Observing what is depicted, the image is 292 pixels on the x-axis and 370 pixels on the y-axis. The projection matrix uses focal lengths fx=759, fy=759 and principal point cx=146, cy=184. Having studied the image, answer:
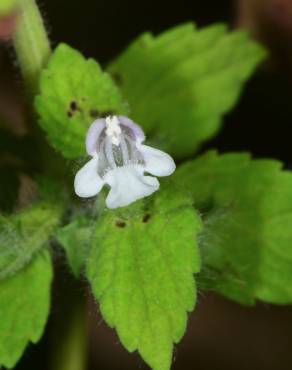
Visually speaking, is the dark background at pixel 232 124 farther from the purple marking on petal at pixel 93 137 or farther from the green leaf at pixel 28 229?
the purple marking on petal at pixel 93 137

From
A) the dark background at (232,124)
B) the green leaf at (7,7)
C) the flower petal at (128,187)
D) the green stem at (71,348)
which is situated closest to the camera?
the green leaf at (7,7)

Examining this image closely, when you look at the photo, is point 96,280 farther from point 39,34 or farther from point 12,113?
point 12,113

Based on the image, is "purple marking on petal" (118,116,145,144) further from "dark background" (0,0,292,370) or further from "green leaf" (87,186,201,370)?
"dark background" (0,0,292,370)

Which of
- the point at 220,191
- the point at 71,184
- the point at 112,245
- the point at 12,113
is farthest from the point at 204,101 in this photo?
the point at 12,113

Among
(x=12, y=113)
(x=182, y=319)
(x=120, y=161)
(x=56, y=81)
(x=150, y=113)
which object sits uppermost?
(x=12, y=113)

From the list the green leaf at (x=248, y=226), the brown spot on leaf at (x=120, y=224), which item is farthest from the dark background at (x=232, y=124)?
the brown spot on leaf at (x=120, y=224)

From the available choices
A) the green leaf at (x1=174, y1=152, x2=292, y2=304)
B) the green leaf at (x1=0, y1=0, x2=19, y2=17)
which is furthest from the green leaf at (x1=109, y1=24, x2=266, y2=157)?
the green leaf at (x1=0, y1=0, x2=19, y2=17)
